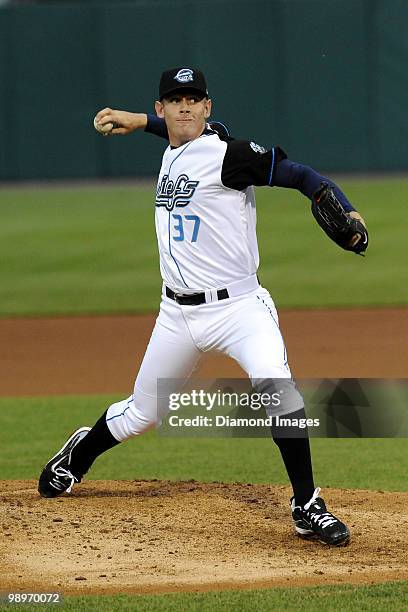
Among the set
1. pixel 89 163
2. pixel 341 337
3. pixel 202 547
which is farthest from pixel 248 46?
pixel 202 547

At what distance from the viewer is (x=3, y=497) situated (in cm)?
602

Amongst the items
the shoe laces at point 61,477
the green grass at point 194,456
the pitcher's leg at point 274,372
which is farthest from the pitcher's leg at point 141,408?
the green grass at point 194,456

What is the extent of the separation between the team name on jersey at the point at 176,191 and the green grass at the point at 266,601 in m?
1.69

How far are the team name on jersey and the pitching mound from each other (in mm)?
1460

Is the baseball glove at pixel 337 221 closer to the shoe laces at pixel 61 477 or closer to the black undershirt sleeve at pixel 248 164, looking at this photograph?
the black undershirt sleeve at pixel 248 164

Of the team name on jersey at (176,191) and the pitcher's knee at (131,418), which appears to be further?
the pitcher's knee at (131,418)

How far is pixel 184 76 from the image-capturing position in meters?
5.31

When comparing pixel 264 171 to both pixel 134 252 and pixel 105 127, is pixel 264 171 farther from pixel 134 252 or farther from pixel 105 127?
pixel 134 252

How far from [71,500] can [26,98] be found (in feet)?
54.5

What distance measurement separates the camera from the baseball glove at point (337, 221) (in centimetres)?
487

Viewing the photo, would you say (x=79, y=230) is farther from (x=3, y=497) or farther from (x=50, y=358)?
(x=3, y=497)

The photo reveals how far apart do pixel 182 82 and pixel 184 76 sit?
4 centimetres

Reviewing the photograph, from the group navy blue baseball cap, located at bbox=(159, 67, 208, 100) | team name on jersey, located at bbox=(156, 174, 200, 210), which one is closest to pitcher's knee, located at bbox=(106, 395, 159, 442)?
team name on jersey, located at bbox=(156, 174, 200, 210)

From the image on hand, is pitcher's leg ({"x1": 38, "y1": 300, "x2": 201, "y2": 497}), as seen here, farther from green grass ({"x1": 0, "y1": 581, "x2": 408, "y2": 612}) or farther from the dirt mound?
the dirt mound
